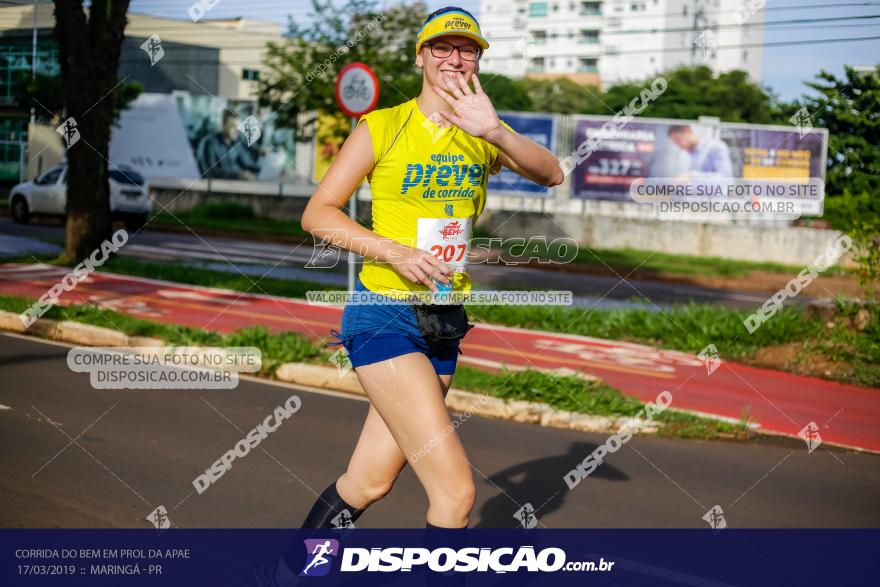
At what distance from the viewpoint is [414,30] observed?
3016 centimetres

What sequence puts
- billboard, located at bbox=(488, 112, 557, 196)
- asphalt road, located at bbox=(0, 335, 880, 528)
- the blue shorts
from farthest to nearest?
1. billboard, located at bbox=(488, 112, 557, 196)
2. asphalt road, located at bbox=(0, 335, 880, 528)
3. the blue shorts

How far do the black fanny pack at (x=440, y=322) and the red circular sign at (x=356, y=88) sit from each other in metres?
8.10

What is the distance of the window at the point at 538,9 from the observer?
95.9 metres

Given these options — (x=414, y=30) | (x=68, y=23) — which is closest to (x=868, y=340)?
(x=68, y=23)

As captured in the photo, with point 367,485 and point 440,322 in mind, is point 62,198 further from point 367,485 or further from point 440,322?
point 440,322

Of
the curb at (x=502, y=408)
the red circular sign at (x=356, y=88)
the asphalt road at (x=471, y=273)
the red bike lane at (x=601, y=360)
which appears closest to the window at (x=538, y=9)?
the asphalt road at (x=471, y=273)

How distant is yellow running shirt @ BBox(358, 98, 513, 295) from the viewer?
3.62 m

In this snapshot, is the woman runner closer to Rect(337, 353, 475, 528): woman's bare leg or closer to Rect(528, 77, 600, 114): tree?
Rect(337, 353, 475, 528): woman's bare leg

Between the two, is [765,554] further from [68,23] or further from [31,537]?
[68,23]

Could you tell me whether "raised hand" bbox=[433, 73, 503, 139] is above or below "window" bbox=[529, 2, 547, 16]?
below

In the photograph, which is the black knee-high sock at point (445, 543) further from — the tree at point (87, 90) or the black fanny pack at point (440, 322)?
the tree at point (87, 90)

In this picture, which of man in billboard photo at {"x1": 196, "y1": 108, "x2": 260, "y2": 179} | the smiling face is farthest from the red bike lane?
man in billboard photo at {"x1": 196, "y1": 108, "x2": 260, "y2": 179}

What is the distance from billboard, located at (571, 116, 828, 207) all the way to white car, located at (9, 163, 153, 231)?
15.1 meters

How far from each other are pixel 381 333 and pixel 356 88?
27.3 ft
